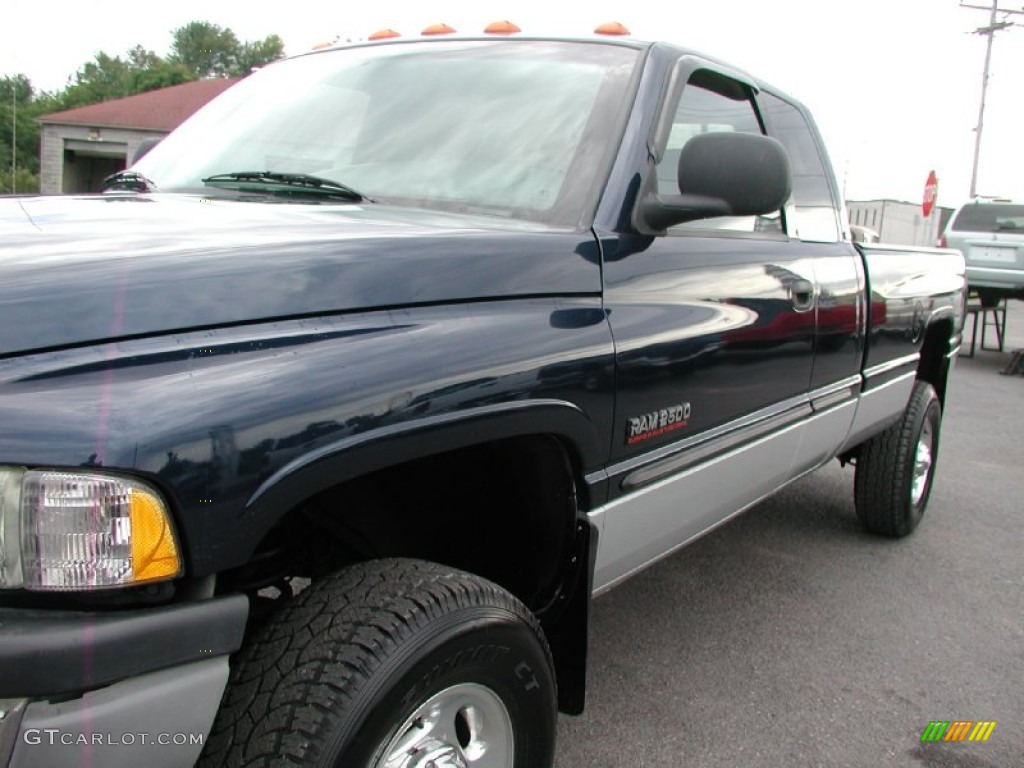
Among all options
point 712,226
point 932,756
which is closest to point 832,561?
point 932,756

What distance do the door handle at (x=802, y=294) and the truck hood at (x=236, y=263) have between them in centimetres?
107

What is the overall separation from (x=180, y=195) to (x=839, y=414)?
237 centimetres

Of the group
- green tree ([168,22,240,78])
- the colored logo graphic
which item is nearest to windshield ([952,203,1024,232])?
the colored logo graphic

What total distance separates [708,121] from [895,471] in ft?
7.04

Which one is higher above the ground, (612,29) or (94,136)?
(94,136)

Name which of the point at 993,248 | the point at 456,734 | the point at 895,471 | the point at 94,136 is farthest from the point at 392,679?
the point at 94,136

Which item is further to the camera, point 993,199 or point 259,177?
point 993,199

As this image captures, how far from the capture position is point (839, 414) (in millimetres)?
3439

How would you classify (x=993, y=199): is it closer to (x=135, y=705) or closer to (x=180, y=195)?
(x=180, y=195)

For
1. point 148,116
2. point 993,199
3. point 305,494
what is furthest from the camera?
point 148,116

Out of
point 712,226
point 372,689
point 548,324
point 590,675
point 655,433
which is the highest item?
point 712,226

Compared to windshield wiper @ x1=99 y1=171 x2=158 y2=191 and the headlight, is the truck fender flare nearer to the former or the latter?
the headlight

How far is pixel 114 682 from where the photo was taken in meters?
1.26

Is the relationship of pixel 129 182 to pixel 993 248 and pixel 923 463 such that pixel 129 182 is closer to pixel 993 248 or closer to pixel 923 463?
pixel 923 463
